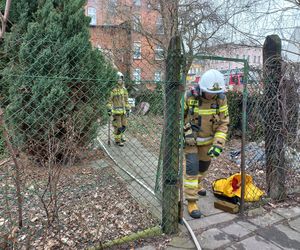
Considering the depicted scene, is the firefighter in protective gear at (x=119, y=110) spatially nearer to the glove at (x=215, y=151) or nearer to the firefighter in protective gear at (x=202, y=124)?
the firefighter in protective gear at (x=202, y=124)

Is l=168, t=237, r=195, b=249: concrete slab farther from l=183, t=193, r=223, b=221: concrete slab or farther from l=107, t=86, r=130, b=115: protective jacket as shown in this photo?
l=107, t=86, r=130, b=115: protective jacket

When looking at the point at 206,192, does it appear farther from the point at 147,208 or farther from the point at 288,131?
the point at 288,131

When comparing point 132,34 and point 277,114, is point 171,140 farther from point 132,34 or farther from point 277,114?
point 132,34

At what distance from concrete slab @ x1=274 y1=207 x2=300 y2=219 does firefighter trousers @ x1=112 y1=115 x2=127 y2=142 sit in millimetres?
4187

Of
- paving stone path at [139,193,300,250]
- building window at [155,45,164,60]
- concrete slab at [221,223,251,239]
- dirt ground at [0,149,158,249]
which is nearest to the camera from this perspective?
dirt ground at [0,149,158,249]

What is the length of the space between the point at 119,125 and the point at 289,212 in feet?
14.4

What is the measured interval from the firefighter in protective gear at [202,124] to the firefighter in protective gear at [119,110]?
144 inches

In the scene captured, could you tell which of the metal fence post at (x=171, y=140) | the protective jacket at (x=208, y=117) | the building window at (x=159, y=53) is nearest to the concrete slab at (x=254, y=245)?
the metal fence post at (x=171, y=140)

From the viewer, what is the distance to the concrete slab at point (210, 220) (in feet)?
10.1

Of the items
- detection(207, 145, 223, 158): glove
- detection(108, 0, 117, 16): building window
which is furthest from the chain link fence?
detection(108, 0, 117, 16): building window

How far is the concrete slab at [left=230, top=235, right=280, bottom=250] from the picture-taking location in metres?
2.70

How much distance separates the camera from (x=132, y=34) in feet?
49.4

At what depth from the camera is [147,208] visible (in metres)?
3.47

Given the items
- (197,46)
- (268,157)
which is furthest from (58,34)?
(197,46)
